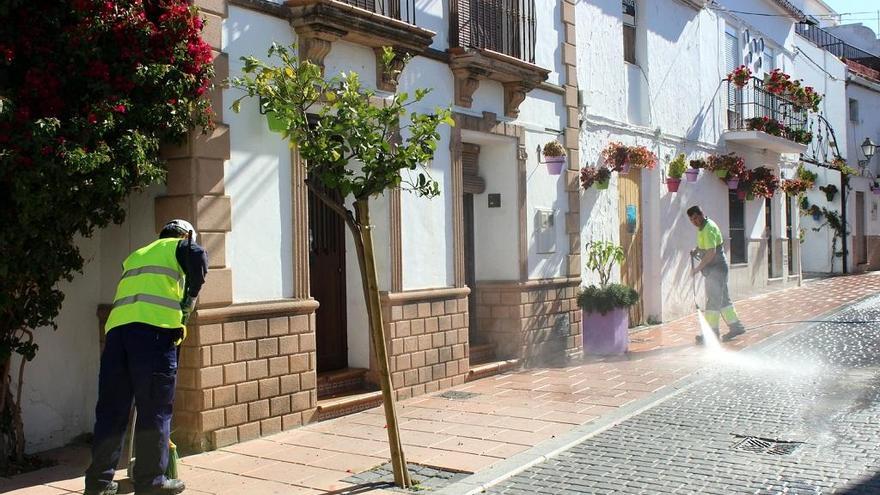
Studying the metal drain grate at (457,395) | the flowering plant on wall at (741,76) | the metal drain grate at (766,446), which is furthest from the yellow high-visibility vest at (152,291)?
the flowering plant on wall at (741,76)

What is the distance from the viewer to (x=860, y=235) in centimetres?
2850

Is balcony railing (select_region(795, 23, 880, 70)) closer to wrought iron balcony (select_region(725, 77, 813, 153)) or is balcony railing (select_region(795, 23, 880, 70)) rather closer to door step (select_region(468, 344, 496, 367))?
wrought iron balcony (select_region(725, 77, 813, 153))

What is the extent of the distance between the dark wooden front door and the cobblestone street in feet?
9.37

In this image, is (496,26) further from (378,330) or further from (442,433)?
(378,330)

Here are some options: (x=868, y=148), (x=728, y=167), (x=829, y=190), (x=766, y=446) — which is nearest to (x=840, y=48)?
(x=868, y=148)

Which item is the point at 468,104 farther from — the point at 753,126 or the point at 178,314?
the point at 753,126

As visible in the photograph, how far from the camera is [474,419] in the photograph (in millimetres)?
7789

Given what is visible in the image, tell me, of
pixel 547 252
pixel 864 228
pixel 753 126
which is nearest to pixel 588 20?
pixel 547 252

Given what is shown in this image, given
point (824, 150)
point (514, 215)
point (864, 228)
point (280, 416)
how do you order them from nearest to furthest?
point (280, 416) → point (514, 215) → point (824, 150) → point (864, 228)

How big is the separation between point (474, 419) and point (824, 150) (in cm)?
2144

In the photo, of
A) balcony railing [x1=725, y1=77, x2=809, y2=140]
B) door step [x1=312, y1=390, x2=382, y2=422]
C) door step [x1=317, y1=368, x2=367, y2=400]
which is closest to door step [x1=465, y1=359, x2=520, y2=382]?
door step [x1=317, y1=368, x2=367, y2=400]

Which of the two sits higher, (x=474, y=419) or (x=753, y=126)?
(x=753, y=126)

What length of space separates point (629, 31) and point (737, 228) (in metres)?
5.63

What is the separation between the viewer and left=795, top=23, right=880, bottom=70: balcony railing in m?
29.9
